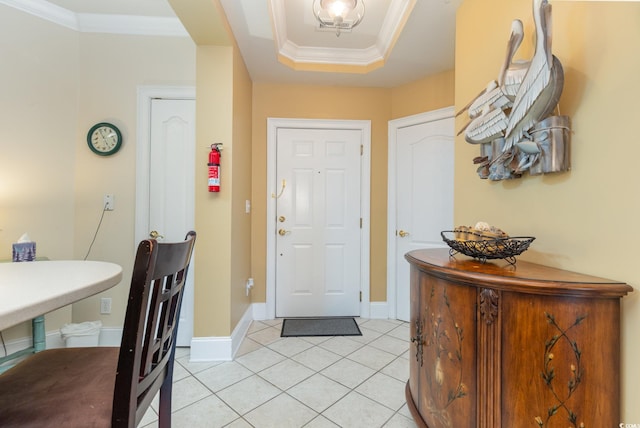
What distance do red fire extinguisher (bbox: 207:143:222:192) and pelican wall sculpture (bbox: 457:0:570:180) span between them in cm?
161

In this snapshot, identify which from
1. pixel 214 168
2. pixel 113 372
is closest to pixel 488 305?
pixel 113 372

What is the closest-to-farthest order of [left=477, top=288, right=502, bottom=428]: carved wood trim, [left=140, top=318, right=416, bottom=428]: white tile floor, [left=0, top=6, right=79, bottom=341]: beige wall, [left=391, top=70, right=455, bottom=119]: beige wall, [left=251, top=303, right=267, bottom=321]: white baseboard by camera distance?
1. [left=477, top=288, right=502, bottom=428]: carved wood trim
2. [left=140, top=318, right=416, bottom=428]: white tile floor
3. [left=0, top=6, right=79, bottom=341]: beige wall
4. [left=391, top=70, right=455, bottom=119]: beige wall
5. [left=251, top=303, right=267, bottom=321]: white baseboard

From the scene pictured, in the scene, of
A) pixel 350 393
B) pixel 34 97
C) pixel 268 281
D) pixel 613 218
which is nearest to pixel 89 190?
pixel 34 97

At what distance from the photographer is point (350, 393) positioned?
62.6 inches

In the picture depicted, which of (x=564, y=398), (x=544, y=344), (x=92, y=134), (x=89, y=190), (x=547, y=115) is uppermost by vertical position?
(x=92, y=134)

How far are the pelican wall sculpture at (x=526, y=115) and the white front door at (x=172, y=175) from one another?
80.5 inches

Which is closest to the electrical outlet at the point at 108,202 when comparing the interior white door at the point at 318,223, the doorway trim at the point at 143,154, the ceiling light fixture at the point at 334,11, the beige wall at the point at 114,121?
the beige wall at the point at 114,121

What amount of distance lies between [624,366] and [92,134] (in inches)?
126

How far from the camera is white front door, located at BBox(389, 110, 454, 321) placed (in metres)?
2.42

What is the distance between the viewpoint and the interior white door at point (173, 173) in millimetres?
2111

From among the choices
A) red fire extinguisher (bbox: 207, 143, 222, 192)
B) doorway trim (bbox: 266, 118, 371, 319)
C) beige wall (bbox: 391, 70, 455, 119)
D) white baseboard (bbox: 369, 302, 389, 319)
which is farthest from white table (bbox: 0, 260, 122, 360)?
beige wall (bbox: 391, 70, 455, 119)

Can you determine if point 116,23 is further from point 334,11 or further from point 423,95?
point 423,95

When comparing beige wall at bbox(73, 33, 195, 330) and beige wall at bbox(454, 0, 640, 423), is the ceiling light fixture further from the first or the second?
beige wall at bbox(73, 33, 195, 330)

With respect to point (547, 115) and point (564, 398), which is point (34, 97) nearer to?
point (547, 115)
